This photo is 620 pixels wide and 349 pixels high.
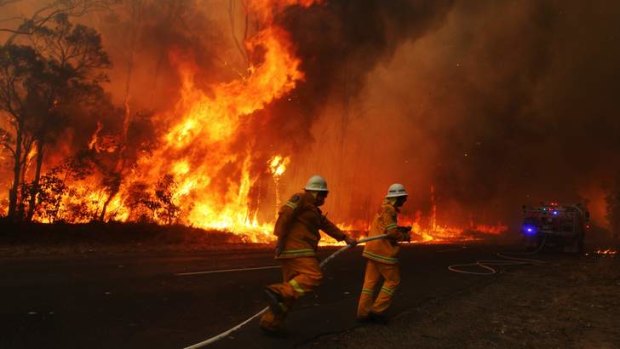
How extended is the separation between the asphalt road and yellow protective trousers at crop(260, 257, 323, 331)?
0.78ft

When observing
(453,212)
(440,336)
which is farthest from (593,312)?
(453,212)

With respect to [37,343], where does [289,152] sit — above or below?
above

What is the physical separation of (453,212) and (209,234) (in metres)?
31.9

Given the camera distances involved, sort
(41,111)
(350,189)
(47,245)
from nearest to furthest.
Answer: (47,245) < (41,111) < (350,189)

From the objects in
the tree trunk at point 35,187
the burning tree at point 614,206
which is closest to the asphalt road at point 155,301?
the tree trunk at point 35,187

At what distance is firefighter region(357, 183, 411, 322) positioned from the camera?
6.32 m

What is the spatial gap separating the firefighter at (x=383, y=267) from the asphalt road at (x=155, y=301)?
0.32 metres

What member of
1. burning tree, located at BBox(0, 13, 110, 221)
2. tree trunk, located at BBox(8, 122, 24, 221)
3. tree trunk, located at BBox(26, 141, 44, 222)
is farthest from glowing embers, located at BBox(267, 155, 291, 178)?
tree trunk, located at BBox(8, 122, 24, 221)

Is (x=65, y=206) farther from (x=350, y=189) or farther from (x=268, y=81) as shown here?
(x=350, y=189)

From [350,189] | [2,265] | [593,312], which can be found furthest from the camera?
[350,189]

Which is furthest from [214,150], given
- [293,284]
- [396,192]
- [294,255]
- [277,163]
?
[293,284]

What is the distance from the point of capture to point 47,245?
14570 mm

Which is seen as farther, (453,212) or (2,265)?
(453,212)

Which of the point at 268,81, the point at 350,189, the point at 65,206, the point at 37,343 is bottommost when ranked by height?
the point at 37,343
